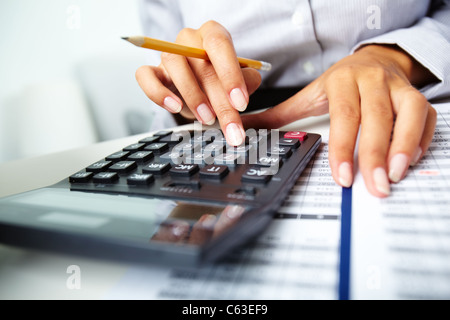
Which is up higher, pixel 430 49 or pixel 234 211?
pixel 430 49

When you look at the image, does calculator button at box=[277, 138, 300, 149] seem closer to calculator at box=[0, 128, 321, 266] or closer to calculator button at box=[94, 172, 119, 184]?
calculator at box=[0, 128, 321, 266]

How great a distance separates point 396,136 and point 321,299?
0.50 feet

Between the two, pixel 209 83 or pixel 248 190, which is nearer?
pixel 248 190

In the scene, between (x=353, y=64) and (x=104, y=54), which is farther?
(x=104, y=54)

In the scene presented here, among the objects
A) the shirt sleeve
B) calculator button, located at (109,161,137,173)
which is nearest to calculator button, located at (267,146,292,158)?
calculator button, located at (109,161,137,173)

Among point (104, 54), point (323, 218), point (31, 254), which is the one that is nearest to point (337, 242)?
point (323, 218)

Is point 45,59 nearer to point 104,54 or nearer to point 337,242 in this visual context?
point 104,54

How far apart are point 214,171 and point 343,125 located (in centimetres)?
12

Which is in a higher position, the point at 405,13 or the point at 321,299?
the point at 405,13

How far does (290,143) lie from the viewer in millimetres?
270

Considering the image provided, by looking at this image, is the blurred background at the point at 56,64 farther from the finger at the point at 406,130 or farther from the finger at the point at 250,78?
the finger at the point at 406,130

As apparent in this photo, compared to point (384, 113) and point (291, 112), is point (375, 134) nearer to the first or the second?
point (384, 113)

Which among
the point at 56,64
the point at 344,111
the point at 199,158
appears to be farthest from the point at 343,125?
the point at 56,64

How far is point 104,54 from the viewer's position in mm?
854
